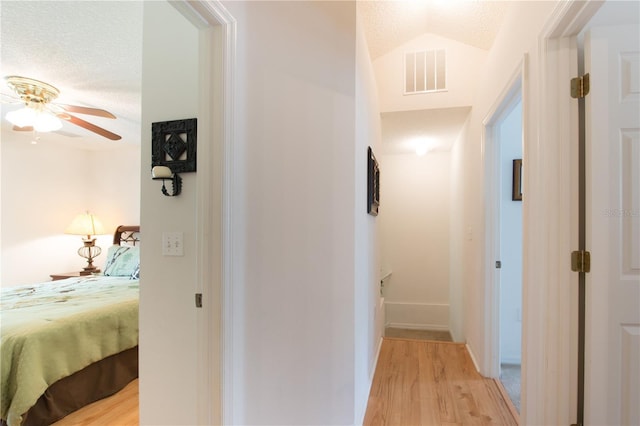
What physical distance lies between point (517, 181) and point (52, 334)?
384 cm

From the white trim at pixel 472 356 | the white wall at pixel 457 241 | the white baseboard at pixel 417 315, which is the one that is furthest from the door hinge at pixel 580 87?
the white baseboard at pixel 417 315

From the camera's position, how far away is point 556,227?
1.39 m

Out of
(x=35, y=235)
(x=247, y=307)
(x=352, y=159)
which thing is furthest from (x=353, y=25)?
(x=35, y=235)

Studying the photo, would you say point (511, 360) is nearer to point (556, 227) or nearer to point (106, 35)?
point (556, 227)

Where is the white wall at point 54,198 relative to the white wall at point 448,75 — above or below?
below

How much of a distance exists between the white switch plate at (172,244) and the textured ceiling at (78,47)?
1.37 metres

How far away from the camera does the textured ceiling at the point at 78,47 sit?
1.75m

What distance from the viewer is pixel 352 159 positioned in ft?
5.47

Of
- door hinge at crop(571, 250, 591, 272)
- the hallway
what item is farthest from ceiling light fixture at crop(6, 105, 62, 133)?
door hinge at crop(571, 250, 591, 272)

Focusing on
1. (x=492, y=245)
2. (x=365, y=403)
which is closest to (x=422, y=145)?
(x=492, y=245)

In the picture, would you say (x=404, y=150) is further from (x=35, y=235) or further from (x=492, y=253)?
(x=35, y=235)

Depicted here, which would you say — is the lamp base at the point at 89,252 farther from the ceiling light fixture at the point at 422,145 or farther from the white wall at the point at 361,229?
the ceiling light fixture at the point at 422,145

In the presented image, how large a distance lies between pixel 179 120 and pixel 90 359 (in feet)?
6.28

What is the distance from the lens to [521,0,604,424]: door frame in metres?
1.37
